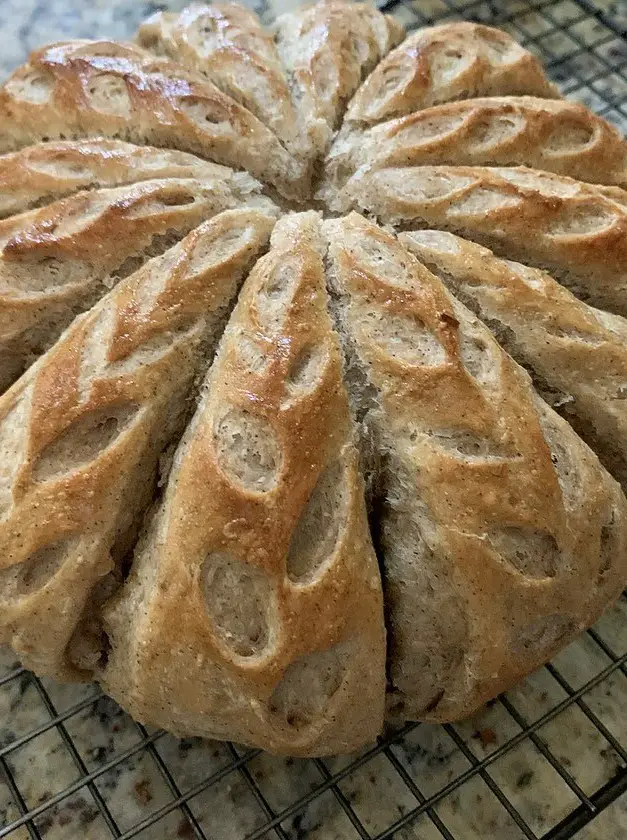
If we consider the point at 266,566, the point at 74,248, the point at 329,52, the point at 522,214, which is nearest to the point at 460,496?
the point at 266,566

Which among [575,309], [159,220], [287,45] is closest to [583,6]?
[287,45]

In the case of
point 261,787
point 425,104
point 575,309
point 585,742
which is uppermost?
point 425,104

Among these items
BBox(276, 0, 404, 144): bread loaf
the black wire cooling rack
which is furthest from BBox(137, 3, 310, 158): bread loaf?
the black wire cooling rack

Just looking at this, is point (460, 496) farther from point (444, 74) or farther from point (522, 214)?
point (444, 74)

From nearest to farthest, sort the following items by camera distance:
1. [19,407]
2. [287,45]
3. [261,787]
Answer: [19,407], [261,787], [287,45]

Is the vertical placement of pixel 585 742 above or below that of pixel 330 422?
below

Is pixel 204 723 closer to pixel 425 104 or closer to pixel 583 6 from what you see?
pixel 425 104

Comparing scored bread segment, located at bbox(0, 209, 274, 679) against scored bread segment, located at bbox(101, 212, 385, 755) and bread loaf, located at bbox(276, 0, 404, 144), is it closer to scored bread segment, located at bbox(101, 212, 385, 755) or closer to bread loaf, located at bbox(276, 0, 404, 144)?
scored bread segment, located at bbox(101, 212, 385, 755)

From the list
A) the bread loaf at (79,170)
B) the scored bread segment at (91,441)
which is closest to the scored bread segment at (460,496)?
the scored bread segment at (91,441)
